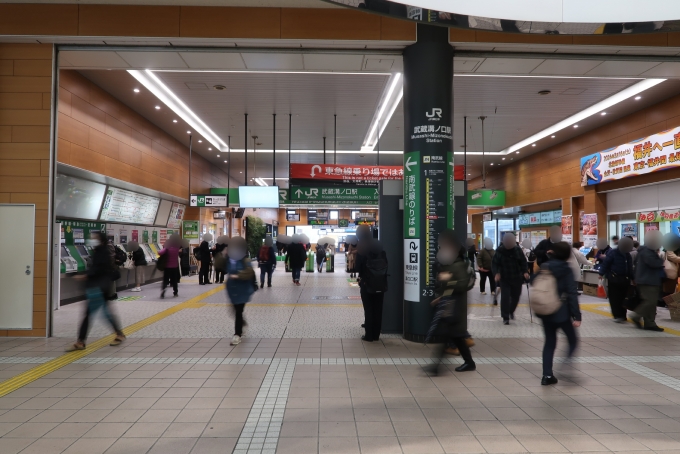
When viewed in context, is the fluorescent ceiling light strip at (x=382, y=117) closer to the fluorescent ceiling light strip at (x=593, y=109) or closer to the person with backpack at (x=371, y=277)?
the person with backpack at (x=371, y=277)

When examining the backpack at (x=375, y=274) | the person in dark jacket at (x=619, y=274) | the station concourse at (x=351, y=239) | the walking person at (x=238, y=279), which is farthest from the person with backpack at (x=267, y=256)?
the person in dark jacket at (x=619, y=274)

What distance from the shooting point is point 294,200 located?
1165 centimetres

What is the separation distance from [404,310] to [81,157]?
26.1ft

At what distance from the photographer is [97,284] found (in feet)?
19.6

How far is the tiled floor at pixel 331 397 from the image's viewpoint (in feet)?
10.9

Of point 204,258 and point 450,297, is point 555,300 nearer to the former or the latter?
point 450,297

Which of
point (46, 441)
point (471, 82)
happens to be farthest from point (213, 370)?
point (471, 82)

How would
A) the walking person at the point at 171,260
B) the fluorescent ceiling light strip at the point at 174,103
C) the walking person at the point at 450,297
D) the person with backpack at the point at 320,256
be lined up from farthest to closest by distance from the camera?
the person with backpack at the point at 320,256, the walking person at the point at 171,260, the fluorescent ceiling light strip at the point at 174,103, the walking person at the point at 450,297

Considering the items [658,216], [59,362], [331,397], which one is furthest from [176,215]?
[658,216]

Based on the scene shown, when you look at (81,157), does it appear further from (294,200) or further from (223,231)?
(223,231)

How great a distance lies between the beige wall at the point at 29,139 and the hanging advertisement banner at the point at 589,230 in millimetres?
14103

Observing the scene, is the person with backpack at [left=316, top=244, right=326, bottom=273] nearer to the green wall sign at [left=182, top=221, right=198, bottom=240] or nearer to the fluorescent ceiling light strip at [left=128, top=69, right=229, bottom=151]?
the green wall sign at [left=182, top=221, right=198, bottom=240]

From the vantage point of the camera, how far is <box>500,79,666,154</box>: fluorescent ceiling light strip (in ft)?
33.7

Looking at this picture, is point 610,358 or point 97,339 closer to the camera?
point 610,358
